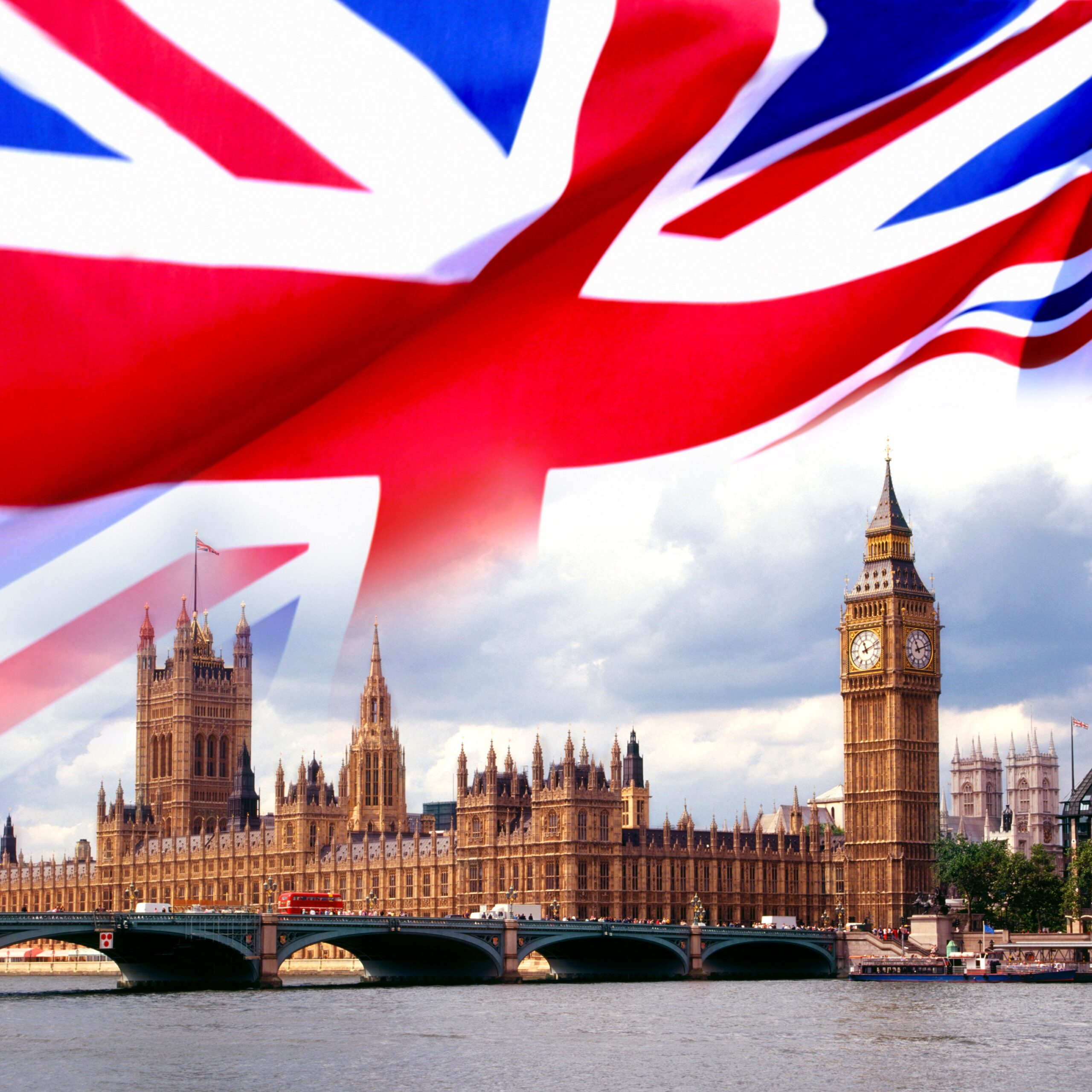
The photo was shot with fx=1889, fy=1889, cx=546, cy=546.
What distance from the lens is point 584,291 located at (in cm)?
898

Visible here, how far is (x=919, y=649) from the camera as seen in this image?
93375 millimetres

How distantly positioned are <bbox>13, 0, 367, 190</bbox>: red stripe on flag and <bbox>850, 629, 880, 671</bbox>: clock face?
8725 centimetres

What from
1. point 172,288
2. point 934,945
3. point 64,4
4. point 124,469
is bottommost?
point 934,945

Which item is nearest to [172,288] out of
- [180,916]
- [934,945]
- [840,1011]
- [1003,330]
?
[1003,330]

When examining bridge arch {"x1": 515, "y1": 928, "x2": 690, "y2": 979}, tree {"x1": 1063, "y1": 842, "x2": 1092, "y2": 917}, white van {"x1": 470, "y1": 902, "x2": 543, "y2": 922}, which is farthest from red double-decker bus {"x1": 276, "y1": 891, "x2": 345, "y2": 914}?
tree {"x1": 1063, "y1": 842, "x2": 1092, "y2": 917}

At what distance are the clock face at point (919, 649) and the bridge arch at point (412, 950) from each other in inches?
1230

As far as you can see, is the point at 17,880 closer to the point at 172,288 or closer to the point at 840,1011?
the point at 840,1011

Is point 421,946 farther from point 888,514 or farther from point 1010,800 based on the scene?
point 1010,800

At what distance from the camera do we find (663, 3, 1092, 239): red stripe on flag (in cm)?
956

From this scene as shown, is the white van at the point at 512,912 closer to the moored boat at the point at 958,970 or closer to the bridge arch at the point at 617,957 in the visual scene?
the bridge arch at the point at 617,957

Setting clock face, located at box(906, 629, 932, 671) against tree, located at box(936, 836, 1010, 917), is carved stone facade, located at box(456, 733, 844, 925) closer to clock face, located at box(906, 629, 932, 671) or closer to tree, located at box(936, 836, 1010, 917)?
tree, located at box(936, 836, 1010, 917)

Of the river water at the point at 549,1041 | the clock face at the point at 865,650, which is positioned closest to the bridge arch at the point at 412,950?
the river water at the point at 549,1041

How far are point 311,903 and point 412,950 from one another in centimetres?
1036

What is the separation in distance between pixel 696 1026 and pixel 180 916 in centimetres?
2389
